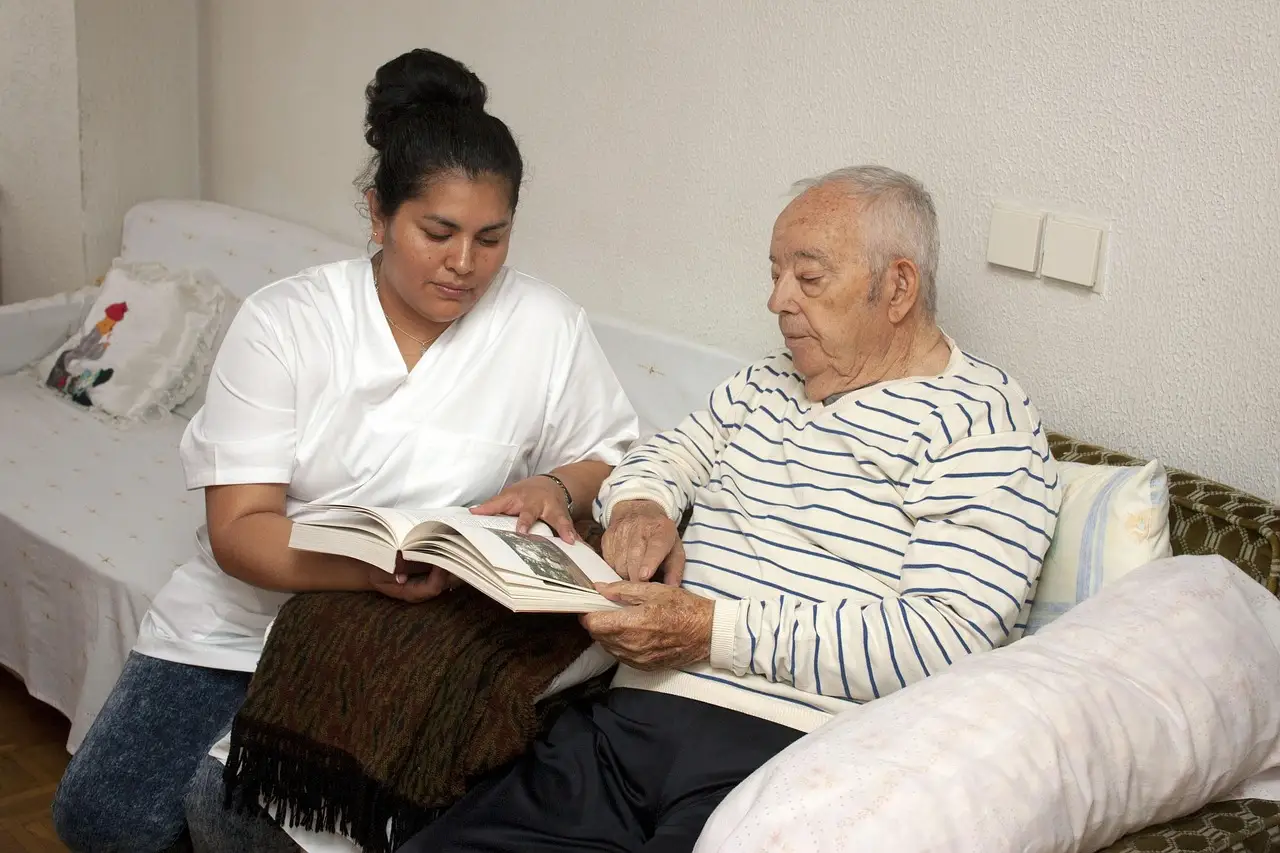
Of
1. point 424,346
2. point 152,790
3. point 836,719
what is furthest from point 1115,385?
point 152,790

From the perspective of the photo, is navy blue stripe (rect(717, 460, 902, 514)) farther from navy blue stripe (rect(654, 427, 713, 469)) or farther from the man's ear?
the man's ear

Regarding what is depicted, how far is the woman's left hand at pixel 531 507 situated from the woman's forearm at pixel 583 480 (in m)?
0.08

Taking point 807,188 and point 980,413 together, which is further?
point 807,188

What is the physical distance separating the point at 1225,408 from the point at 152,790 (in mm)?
1515

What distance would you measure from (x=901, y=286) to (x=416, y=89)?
2.22ft

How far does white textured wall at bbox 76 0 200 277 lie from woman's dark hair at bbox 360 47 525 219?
1839 mm

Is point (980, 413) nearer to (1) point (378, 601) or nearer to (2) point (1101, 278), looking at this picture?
(2) point (1101, 278)

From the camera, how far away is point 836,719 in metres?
1.24

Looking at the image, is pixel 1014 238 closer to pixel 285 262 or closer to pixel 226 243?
pixel 285 262

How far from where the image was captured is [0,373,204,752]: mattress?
2209 millimetres

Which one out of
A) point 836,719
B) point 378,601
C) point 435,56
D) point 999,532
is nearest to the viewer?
point 836,719

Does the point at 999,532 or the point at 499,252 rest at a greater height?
the point at 499,252

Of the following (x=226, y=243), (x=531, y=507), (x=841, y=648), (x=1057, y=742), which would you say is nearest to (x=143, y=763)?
(x=531, y=507)

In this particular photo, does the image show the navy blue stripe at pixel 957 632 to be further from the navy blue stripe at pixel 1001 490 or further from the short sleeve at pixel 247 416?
the short sleeve at pixel 247 416
